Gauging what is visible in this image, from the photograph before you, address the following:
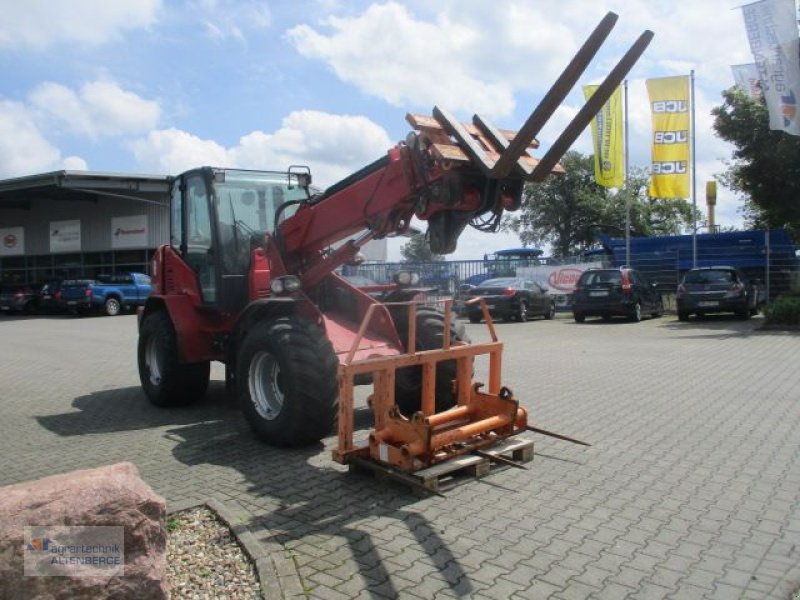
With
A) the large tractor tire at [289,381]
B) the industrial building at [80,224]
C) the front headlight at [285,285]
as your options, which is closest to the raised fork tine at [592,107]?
the large tractor tire at [289,381]

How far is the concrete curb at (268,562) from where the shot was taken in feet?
11.9

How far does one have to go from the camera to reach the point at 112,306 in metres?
28.8

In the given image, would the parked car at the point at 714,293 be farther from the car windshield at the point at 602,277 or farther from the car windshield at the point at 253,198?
the car windshield at the point at 253,198

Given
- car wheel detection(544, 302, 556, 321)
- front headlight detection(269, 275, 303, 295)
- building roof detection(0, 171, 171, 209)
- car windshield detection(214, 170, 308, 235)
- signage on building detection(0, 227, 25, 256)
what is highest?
building roof detection(0, 171, 171, 209)

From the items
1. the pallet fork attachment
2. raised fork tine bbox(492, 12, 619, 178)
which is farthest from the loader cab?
raised fork tine bbox(492, 12, 619, 178)

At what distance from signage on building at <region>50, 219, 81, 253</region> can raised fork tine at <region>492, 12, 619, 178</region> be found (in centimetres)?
3456

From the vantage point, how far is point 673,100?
23125 millimetres

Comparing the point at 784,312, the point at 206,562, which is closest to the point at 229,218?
the point at 206,562

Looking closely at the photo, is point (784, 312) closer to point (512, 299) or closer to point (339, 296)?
point (512, 299)

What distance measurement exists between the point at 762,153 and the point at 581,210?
35.9m

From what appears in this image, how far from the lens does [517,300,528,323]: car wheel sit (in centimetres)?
2200

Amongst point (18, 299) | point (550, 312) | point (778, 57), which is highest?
→ point (778, 57)

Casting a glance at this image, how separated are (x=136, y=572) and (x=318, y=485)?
2294mm

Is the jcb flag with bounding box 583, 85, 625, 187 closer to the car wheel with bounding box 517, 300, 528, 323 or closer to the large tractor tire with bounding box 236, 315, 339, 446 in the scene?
the car wheel with bounding box 517, 300, 528, 323
